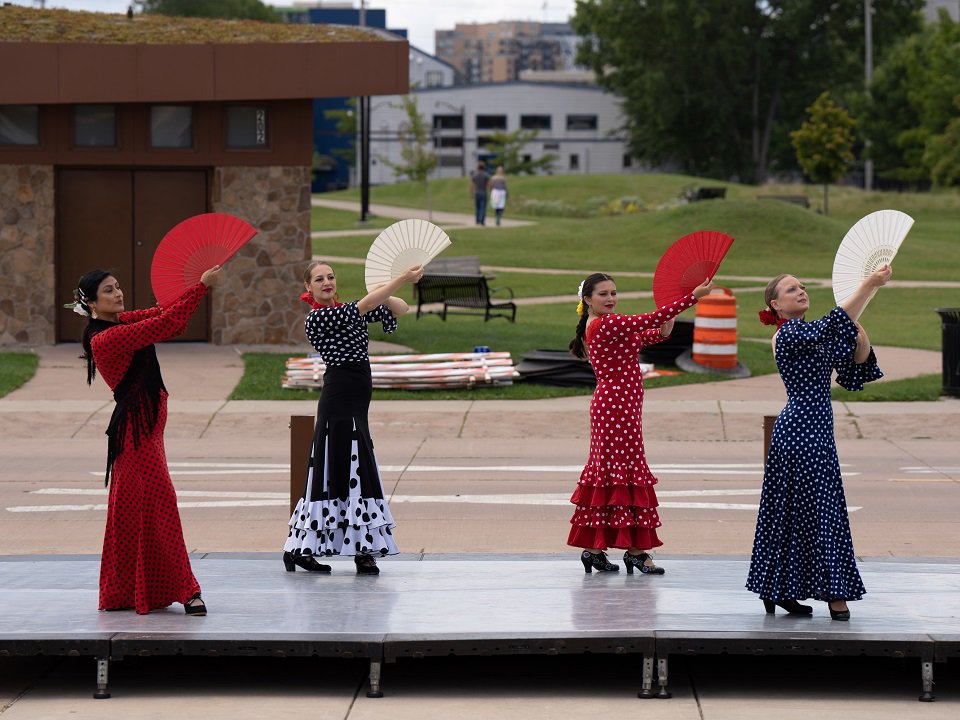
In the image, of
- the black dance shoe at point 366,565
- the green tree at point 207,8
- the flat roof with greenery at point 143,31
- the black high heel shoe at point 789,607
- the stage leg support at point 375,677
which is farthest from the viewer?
the green tree at point 207,8

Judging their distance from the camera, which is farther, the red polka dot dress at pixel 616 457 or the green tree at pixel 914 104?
the green tree at pixel 914 104

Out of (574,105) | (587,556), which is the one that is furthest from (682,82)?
(587,556)

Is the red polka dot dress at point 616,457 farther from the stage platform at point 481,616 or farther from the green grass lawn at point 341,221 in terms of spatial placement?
the green grass lawn at point 341,221

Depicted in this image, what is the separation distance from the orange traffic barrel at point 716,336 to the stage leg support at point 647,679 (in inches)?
550

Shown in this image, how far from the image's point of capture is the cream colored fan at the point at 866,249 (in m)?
8.25

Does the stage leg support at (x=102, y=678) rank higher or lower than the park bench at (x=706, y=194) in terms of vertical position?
lower

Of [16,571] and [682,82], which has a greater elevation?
[682,82]

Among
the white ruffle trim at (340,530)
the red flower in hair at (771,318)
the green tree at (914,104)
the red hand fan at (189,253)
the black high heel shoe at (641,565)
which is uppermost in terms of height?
the green tree at (914,104)

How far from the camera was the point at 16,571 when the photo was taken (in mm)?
9461

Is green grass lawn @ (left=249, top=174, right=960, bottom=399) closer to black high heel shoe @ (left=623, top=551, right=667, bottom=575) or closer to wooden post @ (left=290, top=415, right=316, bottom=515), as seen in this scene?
wooden post @ (left=290, top=415, right=316, bottom=515)

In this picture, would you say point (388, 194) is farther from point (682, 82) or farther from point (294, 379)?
point (294, 379)

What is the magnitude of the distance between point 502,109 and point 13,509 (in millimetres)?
101188

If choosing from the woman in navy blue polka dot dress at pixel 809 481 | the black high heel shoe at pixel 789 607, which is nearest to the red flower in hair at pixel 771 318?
the woman in navy blue polka dot dress at pixel 809 481

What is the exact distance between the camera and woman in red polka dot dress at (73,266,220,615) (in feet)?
27.4
